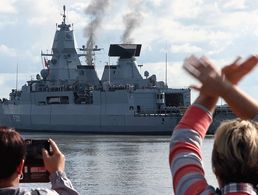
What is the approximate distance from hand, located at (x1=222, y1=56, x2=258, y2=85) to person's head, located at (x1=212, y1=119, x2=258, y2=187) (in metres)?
0.26

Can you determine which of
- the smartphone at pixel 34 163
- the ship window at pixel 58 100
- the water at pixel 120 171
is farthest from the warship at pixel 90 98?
the smartphone at pixel 34 163

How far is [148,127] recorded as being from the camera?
6072 cm

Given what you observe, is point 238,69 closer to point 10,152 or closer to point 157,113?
point 10,152

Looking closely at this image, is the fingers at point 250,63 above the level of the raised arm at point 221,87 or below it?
above

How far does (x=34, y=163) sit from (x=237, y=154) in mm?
1233

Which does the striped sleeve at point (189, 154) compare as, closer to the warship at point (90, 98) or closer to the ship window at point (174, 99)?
the warship at point (90, 98)

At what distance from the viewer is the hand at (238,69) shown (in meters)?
2.50

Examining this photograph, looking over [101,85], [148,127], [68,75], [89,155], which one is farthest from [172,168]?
[68,75]

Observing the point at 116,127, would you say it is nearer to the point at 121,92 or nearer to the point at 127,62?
the point at 121,92

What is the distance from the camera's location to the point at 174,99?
65875 mm

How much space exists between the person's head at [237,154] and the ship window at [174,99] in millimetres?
63097

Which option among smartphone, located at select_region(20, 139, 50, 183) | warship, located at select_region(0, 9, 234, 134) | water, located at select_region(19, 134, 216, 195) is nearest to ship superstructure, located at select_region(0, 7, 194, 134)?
warship, located at select_region(0, 9, 234, 134)

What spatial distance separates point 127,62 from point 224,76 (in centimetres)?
6670

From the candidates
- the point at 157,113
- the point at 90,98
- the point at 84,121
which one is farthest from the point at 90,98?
the point at 157,113
